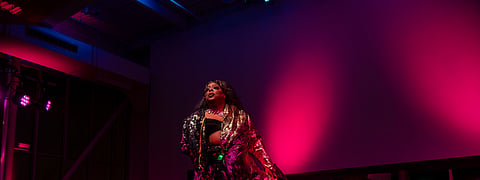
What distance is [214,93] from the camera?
16.9ft

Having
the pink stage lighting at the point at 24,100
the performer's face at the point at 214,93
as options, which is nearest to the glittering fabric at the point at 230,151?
the performer's face at the point at 214,93

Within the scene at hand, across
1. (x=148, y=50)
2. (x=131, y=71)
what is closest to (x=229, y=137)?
(x=131, y=71)

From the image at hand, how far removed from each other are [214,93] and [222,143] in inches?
23.7

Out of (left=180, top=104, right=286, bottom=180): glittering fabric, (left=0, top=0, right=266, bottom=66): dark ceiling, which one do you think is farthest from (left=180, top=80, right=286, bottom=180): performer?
(left=0, top=0, right=266, bottom=66): dark ceiling

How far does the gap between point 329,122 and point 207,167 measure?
2.11 metres

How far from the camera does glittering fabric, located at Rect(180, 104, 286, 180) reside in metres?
4.70

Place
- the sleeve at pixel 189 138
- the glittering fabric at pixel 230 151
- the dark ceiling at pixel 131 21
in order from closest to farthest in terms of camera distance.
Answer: the glittering fabric at pixel 230 151 < the sleeve at pixel 189 138 < the dark ceiling at pixel 131 21

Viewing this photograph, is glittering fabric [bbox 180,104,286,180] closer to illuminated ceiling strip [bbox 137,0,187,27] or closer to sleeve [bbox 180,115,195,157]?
sleeve [bbox 180,115,195,157]

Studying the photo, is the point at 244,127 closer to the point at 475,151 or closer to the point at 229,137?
the point at 229,137

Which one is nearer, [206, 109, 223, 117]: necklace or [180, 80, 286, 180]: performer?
[180, 80, 286, 180]: performer

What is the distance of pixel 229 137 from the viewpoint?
4.77m

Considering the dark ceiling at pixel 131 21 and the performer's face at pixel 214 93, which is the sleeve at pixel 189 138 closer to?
the performer's face at pixel 214 93

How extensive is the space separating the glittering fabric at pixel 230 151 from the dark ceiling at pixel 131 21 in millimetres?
2592

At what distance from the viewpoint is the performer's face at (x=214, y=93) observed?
5.14 m
